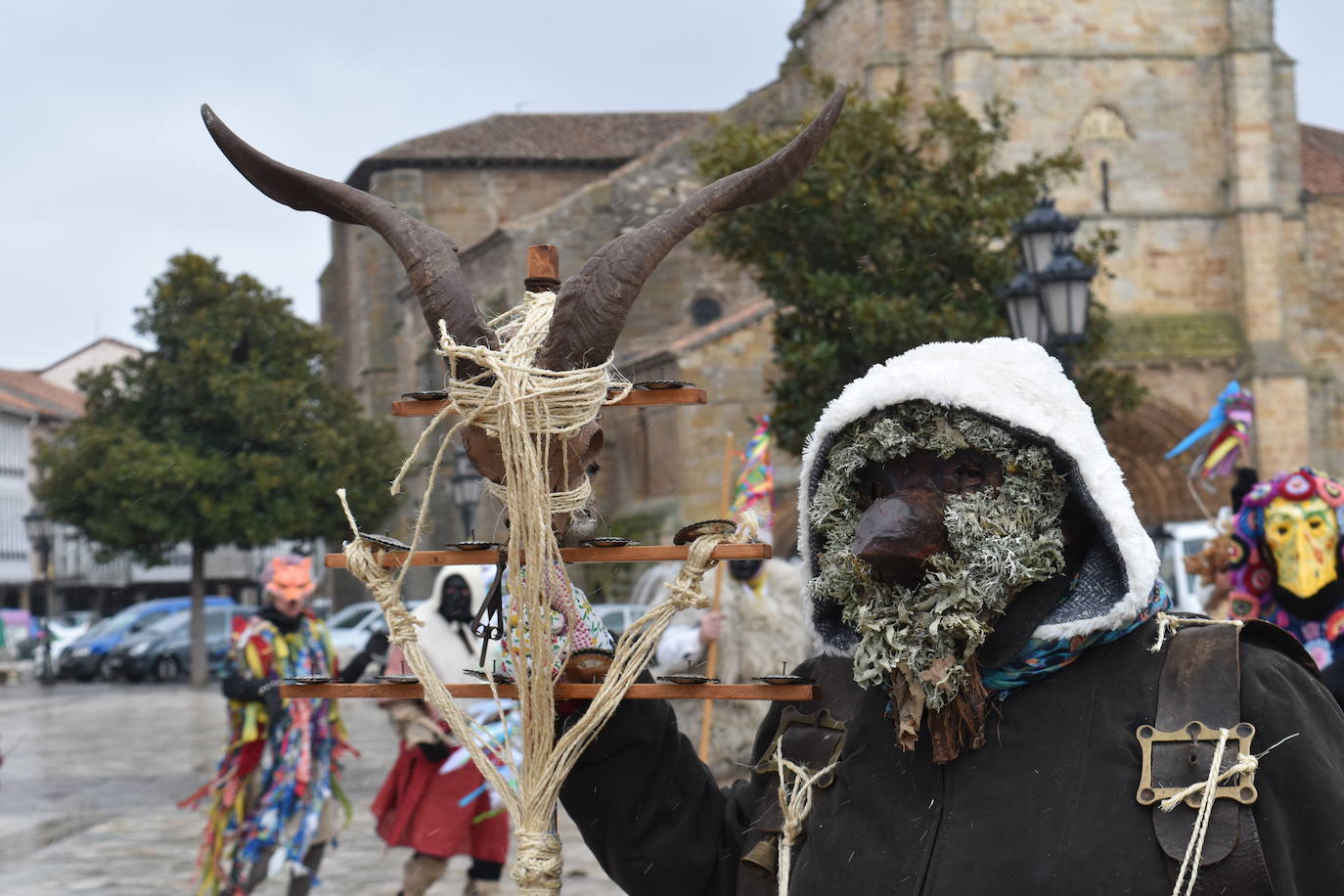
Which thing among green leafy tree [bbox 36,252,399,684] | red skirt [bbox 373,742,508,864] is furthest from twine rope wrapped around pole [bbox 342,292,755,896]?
green leafy tree [bbox 36,252,399,684]

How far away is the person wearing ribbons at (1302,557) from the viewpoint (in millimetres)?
5352

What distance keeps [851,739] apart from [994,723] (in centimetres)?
29

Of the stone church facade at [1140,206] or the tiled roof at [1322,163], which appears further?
the tiled roof at [1322,163]

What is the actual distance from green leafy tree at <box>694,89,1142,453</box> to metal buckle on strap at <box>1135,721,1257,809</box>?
59.6 ft

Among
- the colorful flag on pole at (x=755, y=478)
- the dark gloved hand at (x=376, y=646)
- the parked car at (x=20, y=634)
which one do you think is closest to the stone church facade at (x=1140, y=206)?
the parked car at (x=20, y=634)

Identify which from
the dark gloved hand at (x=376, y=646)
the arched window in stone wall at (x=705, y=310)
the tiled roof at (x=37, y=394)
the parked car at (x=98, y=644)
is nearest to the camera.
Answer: the dark gloved hand at (x=376, y=646)

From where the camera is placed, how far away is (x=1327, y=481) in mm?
5555

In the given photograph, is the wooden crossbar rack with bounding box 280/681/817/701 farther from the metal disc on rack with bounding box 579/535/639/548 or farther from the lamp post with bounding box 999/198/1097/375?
the lamp post with bounding box 999/198/1097/375

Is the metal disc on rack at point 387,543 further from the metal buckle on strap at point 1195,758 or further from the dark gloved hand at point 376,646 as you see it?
the dark gloved hand at point 376,646

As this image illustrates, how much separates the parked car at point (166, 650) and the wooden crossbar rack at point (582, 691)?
108ft

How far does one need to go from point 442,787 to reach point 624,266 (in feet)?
17.3

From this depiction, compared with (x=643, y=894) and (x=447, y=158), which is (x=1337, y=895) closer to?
(x=643, y=894)

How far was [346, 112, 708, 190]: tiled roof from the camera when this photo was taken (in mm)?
43812

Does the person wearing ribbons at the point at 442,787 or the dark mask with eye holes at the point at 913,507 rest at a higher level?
the dark mask with eye holes at the point at 913,507
